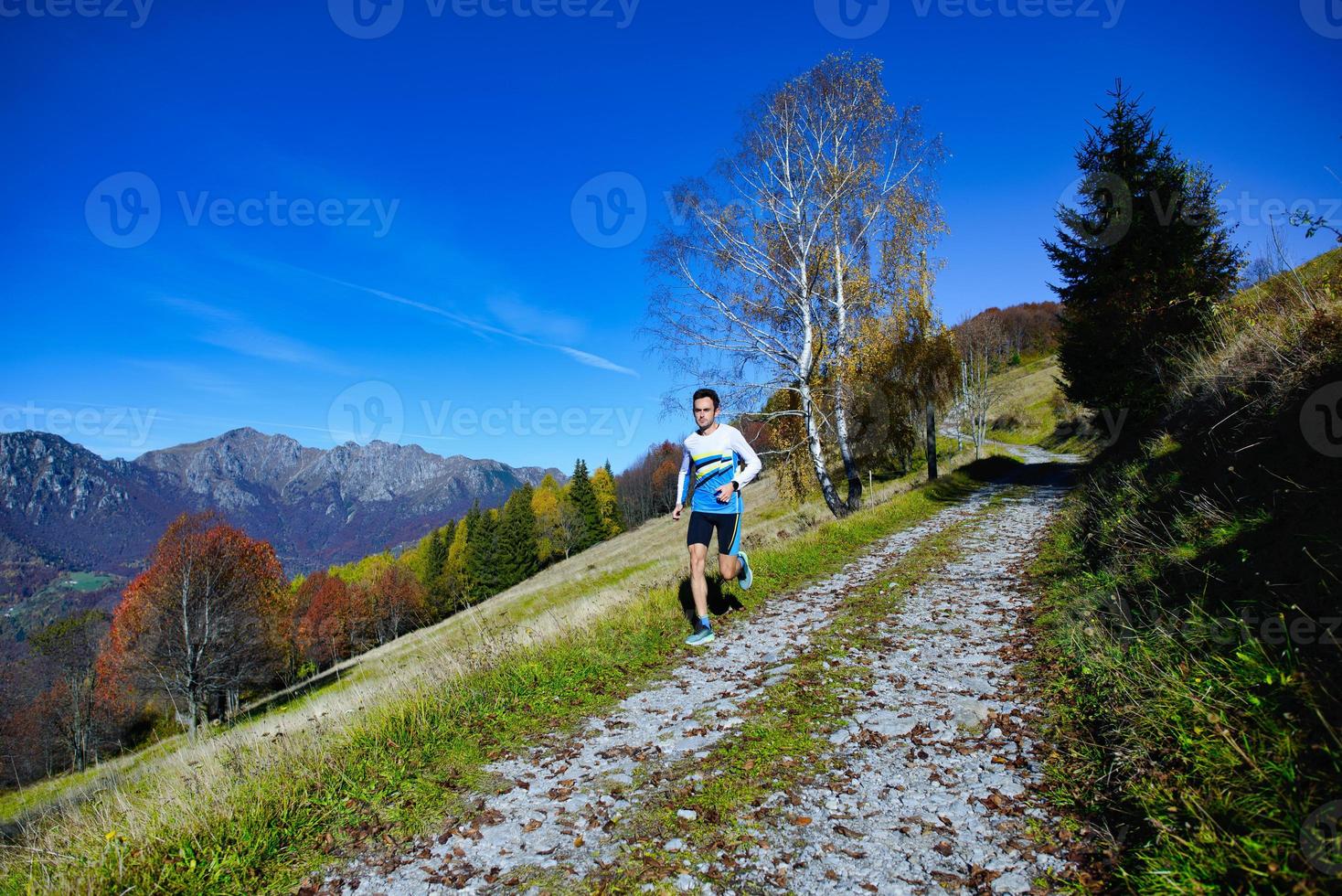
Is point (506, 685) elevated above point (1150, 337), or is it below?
below

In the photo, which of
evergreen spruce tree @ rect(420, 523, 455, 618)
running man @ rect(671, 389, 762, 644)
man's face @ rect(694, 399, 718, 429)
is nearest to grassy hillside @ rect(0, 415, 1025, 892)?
running man @ rect(671, 389, 762, 644)

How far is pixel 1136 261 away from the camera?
15242 millimetres

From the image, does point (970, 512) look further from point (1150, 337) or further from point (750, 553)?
point (750, 553)

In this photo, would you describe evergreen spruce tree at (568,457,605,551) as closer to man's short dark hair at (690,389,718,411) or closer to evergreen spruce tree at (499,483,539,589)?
evergreen spruce tree at (499,483,539,589)

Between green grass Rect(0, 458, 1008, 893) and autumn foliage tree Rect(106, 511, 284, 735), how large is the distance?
3163 centimetres

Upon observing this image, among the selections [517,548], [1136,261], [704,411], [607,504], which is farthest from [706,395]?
[607,504]

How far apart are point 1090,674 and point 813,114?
1572cm

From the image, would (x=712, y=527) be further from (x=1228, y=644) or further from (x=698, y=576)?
(x=1228, y=644)

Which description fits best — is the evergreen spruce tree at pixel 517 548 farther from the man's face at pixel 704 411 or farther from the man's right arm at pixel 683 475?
the man's face at pixel 704 411

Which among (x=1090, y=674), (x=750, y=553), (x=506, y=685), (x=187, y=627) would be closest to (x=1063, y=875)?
(x=1090, y=674)

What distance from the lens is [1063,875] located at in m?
2.62

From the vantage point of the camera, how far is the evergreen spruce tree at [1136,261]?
47.0 ft

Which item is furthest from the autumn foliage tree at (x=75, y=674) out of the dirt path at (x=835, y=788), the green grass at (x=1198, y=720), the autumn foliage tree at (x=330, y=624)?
the green grass at (x=1198, y=720)

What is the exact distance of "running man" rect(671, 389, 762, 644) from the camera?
6.87m
